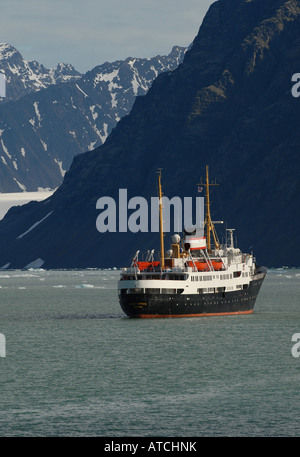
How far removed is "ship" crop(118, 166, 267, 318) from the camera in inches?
4990

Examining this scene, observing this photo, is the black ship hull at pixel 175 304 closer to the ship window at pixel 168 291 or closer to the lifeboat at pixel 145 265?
the ship window at pixel 168 291

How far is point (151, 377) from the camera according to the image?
81.5 m

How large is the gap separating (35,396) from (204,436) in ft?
58.2

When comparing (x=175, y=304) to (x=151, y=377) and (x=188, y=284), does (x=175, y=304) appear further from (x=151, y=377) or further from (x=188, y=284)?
(x=151, y=377)

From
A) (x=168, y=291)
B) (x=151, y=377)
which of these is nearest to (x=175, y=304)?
(x=168, y=291)

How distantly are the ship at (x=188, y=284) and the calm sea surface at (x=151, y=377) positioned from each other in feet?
7.61

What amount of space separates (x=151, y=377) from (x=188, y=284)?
1813 inches

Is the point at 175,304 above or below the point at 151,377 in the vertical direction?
above
